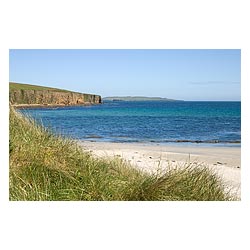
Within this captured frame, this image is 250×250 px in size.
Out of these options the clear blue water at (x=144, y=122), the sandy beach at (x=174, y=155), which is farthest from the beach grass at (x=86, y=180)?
the clear blue water at (x=144, y=122)

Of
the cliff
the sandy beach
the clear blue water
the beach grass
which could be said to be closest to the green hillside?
the cliff

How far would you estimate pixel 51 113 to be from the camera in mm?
5746

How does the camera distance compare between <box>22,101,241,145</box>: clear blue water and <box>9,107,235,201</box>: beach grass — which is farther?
<box>22,101,241,145</box>: clear blue water

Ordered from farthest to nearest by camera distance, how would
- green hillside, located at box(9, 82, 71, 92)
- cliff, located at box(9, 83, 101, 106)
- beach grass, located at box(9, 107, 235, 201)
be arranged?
cliff, located at box(9, 83, 101, 106) → green hillside, located at box(9, 82, 71, 92) → beach grass, located at box(9, 107, 235, 201)

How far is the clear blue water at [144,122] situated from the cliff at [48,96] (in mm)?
98

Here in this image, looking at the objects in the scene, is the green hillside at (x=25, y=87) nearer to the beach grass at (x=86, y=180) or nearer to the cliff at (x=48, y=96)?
the cliff at (x=48, y=96)

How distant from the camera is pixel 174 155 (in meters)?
5.41

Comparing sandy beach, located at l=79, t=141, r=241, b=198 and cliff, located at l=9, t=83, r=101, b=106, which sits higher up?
cliff, located at l=9, t=83, r=101, b=106

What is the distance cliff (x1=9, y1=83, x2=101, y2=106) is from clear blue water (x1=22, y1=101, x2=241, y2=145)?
0.32ft

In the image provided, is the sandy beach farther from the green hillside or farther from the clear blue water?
the green hillside

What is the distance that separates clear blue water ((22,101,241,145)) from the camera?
17.7ft

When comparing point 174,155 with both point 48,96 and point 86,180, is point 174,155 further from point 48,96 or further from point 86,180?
point 48,96
